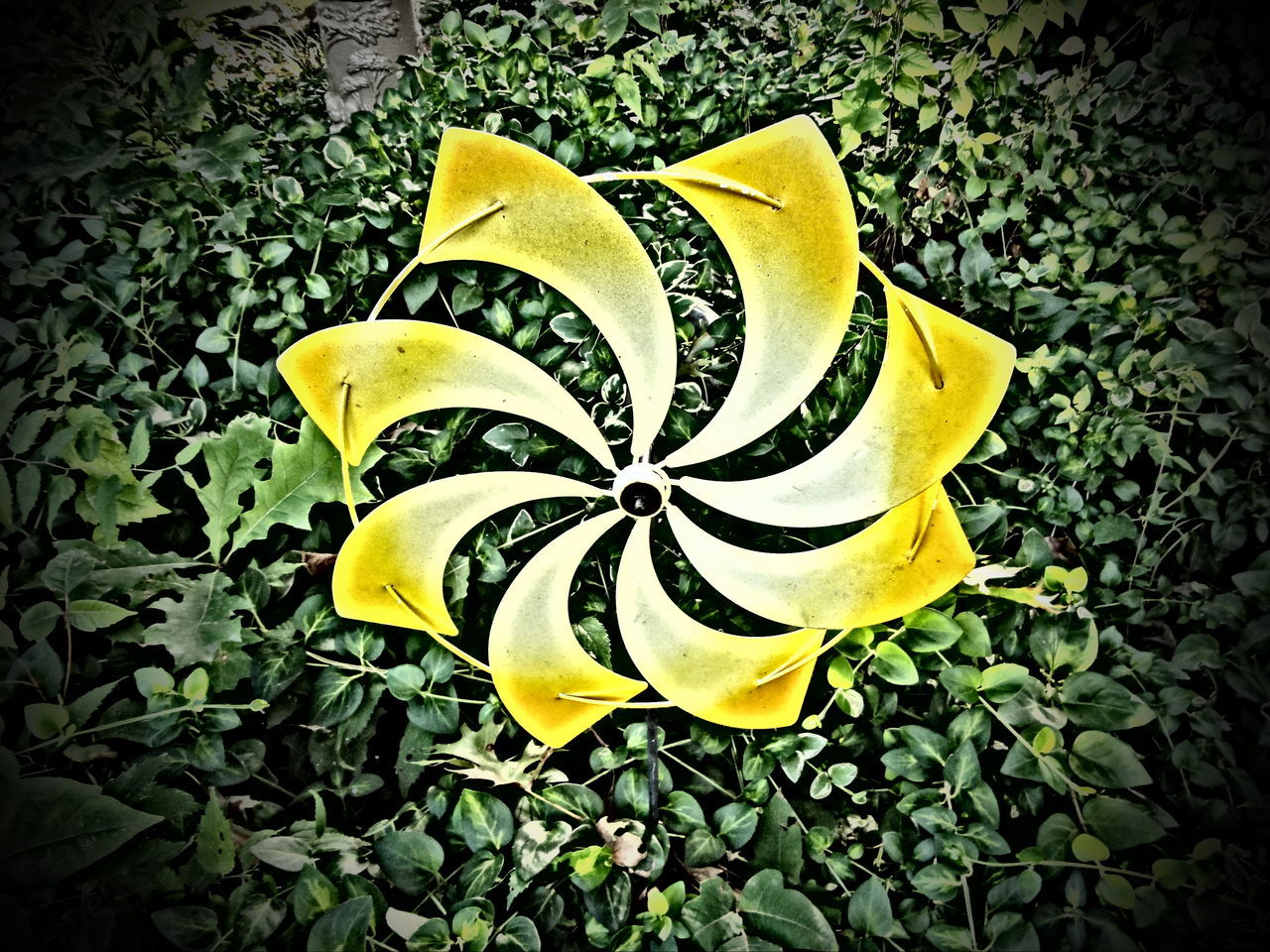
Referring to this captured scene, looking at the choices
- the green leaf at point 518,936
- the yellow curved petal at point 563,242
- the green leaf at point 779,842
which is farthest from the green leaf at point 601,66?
the green leaf at point 518,936

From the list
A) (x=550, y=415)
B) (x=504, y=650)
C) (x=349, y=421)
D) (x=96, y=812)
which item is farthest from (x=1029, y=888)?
(x=96, y=812)

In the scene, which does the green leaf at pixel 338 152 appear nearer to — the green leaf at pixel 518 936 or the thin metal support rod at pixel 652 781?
the thin metal support rod at pixel 652 781

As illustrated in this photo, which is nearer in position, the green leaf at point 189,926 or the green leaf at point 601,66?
the green leaf at point 189,926

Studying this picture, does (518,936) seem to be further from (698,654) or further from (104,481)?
(104,481)

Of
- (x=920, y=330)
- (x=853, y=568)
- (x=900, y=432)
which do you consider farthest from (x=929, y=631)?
(x=920, y=330)

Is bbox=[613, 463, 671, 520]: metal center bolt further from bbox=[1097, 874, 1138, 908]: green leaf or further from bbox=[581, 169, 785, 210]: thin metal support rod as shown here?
bbox=[1097, 874, 1138, 908]: green leaf

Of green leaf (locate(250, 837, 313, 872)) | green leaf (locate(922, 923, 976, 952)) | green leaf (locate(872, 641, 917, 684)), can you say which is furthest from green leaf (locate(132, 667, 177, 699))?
green leaf (locate(922, 923, 976, 952))
